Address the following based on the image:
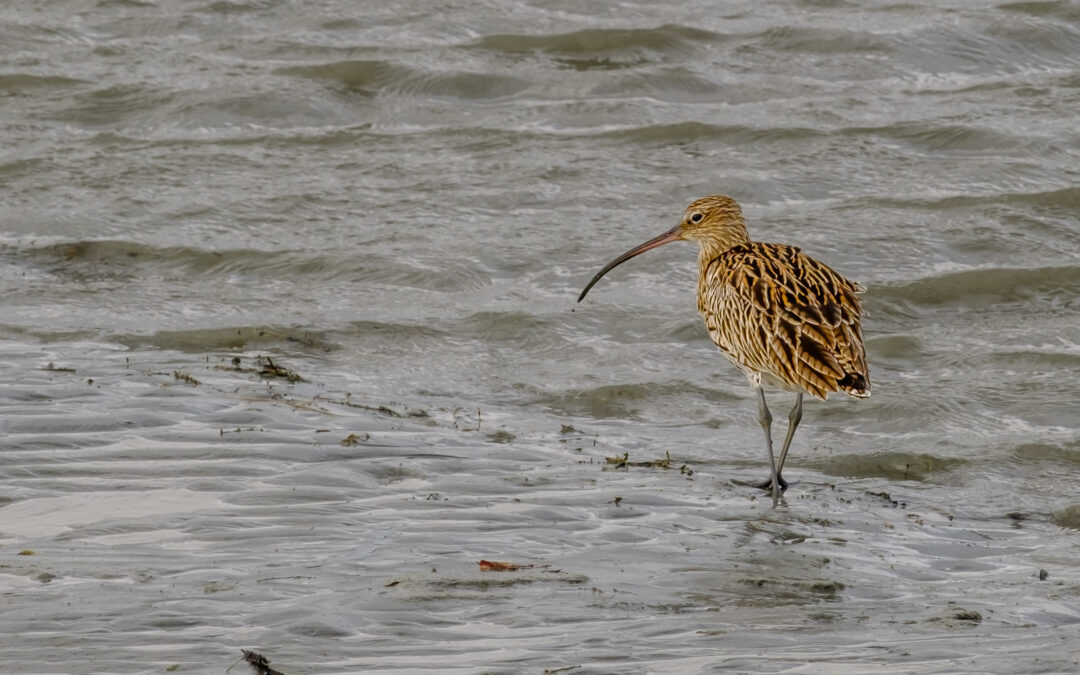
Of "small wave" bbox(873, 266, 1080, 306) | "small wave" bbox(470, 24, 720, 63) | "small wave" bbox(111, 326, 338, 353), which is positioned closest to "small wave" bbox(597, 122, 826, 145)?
"small wave" bbox(470, 24, 720, 63)

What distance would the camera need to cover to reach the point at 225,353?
8938 mm

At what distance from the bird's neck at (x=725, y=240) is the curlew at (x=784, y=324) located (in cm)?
21

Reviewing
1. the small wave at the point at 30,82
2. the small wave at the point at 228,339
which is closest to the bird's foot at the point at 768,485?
the small wave at the point at 228,339

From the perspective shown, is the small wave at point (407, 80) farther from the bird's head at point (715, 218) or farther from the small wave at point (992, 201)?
the bird's head at point (715, 218)

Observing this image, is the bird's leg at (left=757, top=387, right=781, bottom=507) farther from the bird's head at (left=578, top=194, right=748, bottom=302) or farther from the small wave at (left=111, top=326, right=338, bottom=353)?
the small wave at (left=111, top=326, right=338, bottom=353)

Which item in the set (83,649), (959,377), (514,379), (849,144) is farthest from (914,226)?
(83,649)

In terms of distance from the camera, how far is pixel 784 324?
23.9 feet

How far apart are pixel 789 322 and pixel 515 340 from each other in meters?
2.62

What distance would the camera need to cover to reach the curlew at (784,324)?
7141mm

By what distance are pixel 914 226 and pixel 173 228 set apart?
4.62 m

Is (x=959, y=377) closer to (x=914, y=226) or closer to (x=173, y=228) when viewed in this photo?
(x=914, y=226)

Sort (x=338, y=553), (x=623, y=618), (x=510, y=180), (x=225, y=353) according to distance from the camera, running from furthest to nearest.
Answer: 1. (x=510, y=180)
2. (x=225, y=353)
3. (x=338, y=553)
4. (x=623, y=618)

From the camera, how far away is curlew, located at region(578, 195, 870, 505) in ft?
23.4

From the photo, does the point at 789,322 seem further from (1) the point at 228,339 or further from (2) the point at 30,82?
(2) the point at 30,82
